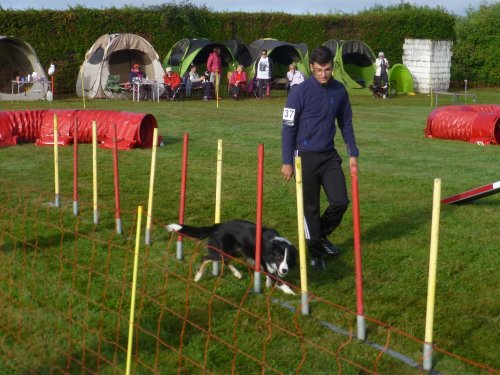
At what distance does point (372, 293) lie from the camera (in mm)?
5543

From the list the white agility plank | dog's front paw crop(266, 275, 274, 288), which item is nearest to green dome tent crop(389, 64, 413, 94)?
the white agility plank

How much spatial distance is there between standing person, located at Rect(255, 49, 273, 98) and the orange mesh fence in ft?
63.5

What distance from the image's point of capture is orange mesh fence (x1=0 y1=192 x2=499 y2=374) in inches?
170

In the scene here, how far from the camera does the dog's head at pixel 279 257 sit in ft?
17.7

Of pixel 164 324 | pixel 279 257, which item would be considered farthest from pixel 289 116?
pixel 164 324

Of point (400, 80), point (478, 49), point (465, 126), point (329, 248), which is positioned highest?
point (478, 49)

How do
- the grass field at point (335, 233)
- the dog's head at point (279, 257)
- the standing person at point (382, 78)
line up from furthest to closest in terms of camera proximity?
1. the standing person at point (382, 78)
2. the dog's head at point (279, 257)
3. the grass field at point (335, 233)

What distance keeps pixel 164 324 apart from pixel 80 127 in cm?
880

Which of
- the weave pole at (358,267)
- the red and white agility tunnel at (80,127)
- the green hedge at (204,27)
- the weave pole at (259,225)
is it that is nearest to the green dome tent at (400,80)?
the green hedge at (204,27)

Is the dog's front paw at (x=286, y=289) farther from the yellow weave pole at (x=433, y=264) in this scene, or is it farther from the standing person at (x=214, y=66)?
the standing person at (x=214, y=66)

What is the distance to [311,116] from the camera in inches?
234

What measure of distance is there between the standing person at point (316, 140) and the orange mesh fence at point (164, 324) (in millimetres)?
722

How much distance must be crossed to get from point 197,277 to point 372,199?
3798 mm

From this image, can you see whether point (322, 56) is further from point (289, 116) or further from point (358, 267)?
point (358, 267)
